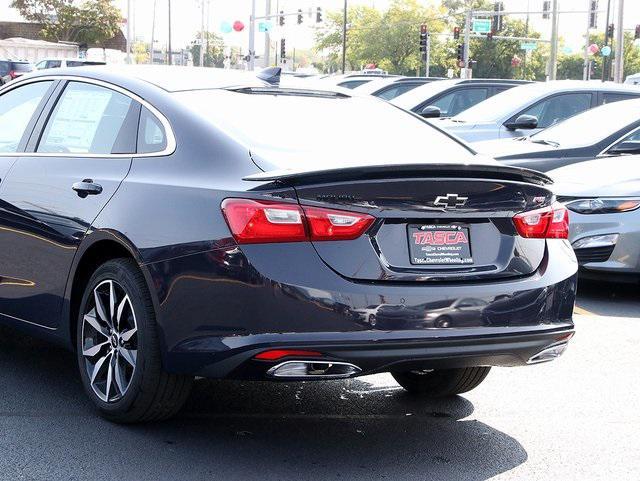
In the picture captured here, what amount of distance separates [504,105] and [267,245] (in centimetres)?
1077

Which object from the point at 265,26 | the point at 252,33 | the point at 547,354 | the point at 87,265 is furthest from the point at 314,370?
the point at 252,33

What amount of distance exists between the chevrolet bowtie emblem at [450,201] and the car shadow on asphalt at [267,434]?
1050mm

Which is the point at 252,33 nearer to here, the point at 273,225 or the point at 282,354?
the point at 273,225

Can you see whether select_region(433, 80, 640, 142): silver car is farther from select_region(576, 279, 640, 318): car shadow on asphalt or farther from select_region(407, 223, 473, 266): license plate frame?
select_region(407, 223, 473, 266): license plate frame

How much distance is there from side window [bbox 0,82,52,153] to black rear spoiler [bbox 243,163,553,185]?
6.51 feet

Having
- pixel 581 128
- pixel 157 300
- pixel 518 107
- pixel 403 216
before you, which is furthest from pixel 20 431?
pixel 518 107

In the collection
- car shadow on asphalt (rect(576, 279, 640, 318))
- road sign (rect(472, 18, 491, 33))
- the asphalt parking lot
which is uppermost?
road sign (rect(472, 18, 491, 33))

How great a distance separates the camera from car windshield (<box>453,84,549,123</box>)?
14.5 meters

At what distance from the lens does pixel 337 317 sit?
442cm

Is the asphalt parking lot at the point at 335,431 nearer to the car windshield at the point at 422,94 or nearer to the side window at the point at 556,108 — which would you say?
the side window at the point at 556,108

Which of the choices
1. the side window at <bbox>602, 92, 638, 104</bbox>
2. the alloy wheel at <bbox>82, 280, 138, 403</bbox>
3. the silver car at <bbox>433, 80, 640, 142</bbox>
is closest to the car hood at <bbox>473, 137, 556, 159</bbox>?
the silver car at <bbox>433, 80, 640, 142</bbox>

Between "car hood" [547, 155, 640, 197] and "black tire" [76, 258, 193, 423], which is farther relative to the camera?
"car hood" [547, 155, 640, 197]

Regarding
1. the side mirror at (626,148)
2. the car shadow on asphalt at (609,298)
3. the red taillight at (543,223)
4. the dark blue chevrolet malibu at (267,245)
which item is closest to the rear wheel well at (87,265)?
the dark blue chevrolet malibu at (267,245)

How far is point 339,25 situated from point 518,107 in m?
95.0
